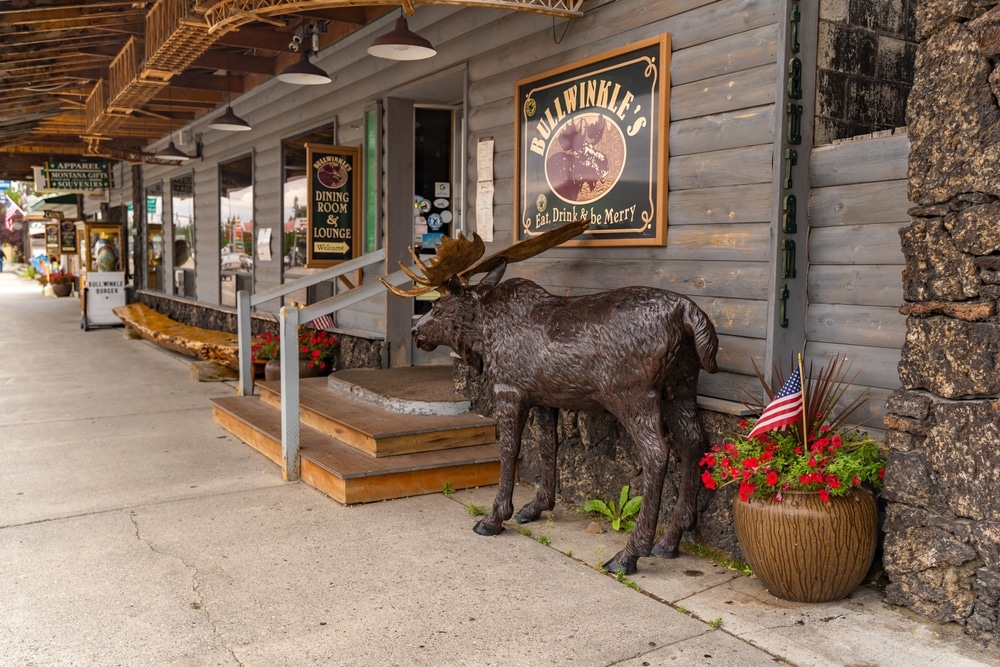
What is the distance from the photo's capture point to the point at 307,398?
259 inches

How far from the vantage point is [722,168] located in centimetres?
410

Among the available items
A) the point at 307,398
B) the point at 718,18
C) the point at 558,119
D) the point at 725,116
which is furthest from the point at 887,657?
the point at 307,398

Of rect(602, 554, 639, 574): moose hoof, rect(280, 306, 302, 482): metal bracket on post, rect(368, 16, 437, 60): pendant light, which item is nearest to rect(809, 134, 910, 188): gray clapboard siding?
rect(602, 554, 639, 574): moose hoof

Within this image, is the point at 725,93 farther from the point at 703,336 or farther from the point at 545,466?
the point at 545,466

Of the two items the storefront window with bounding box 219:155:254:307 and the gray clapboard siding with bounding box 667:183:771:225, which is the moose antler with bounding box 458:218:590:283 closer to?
the gray clapboard siding with bounding box 667:183:771:225

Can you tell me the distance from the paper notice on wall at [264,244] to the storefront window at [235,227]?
1.01 ft

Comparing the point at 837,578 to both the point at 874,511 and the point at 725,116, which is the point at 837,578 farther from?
the point at 725,116

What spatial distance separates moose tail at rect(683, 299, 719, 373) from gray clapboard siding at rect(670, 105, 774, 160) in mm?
869

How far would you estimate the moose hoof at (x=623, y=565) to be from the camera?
3.82 m

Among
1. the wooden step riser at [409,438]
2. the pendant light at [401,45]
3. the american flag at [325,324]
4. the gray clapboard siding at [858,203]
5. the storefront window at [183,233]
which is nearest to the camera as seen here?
the gray clapboard siding at [858,203]

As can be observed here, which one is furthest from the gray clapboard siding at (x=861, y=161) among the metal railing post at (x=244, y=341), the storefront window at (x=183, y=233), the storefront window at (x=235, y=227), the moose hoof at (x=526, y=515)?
the storefront window at (x=183, y=233)

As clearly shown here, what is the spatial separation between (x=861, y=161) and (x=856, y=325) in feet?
2.40

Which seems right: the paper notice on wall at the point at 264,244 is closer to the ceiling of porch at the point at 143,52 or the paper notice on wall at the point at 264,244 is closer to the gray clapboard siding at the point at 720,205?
the ceiling of porch at the point at 143,52

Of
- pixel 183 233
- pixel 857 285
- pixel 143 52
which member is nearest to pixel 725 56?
pixel 857 285
